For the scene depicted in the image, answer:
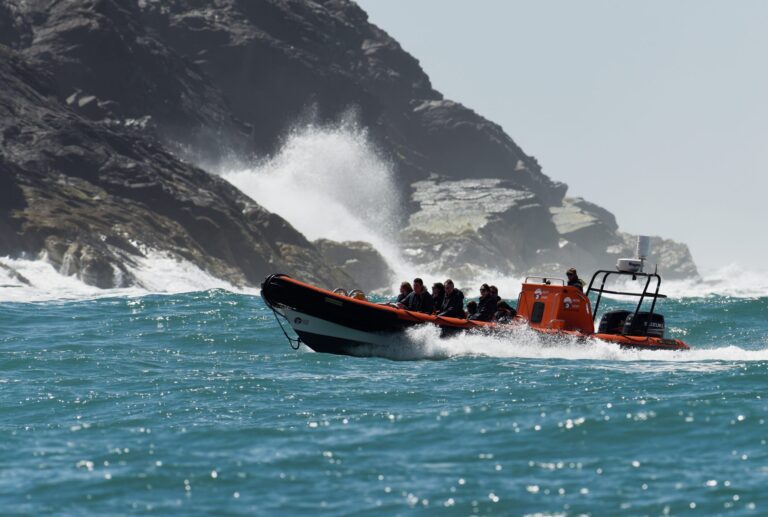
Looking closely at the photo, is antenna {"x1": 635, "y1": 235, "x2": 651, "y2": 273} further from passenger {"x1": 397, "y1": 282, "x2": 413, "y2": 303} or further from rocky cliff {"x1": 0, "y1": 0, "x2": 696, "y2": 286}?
rocky cliff {"x1": 0, "y1": 0, "x2": 696, "y2": 286}

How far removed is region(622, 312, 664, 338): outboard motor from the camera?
2209cm

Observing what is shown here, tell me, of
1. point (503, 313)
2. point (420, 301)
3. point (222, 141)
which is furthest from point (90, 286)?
point (222, 141)

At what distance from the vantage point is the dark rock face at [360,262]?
89.3m

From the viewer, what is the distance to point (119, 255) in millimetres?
54438

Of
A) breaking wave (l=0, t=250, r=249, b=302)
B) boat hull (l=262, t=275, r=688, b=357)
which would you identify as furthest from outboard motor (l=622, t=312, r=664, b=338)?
breaking wave (l=0, t=250, r=249, b=302)

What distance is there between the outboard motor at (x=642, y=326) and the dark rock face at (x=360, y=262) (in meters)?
66.6

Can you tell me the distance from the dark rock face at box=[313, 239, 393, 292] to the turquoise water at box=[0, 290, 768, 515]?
67.9 meters

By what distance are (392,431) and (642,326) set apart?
10470 millimetres

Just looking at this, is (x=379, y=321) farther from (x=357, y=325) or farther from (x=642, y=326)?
(x=642, y=326)

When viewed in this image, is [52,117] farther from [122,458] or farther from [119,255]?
[122,458]

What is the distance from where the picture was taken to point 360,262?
9050cm

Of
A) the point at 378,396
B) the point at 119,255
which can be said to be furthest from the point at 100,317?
the point at 119,255

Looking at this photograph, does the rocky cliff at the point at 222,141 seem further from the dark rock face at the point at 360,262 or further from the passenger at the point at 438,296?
the passenger at the point at 438,296

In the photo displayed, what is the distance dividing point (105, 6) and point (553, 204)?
82.1 metres
